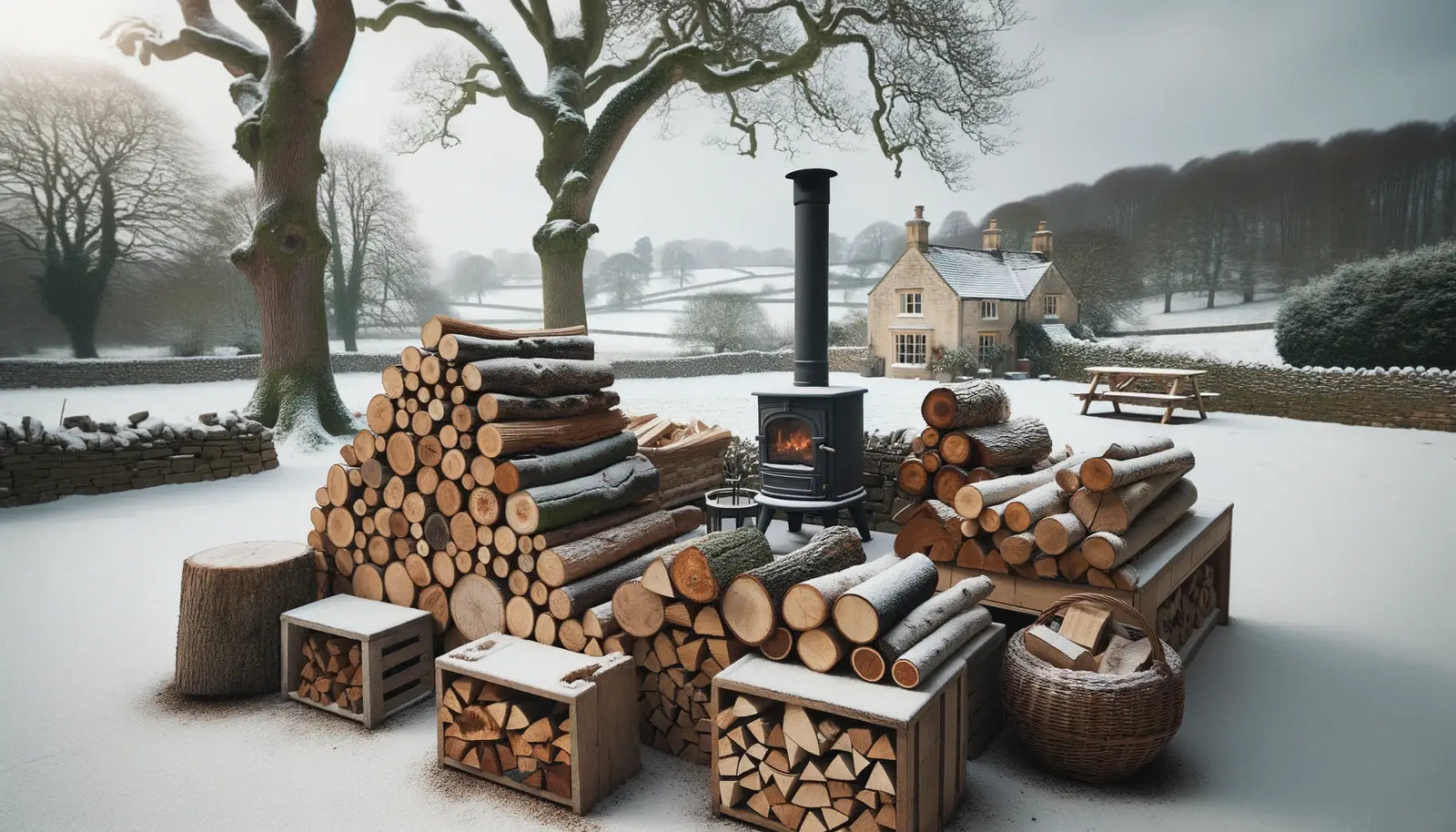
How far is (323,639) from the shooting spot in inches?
131

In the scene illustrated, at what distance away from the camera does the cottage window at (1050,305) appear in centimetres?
1852

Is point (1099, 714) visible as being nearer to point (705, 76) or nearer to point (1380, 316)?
point (705, 76)

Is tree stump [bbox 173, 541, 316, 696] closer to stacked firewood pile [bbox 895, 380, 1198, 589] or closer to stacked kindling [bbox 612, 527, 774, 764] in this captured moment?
stacked kindling [bbox 612, 527, 774, 764]

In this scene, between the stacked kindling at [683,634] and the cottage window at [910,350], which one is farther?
the cottage window at [910,350]

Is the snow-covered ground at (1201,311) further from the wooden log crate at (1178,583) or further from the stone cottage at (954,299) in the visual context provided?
the wooden log crate at (1178,583)

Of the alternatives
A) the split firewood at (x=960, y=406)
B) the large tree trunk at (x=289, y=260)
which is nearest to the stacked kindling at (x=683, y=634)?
the split firewood at (x=960, y=406)

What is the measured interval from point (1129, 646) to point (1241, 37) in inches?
645

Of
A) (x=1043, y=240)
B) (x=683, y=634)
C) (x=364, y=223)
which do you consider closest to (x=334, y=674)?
(x=683, y=634)

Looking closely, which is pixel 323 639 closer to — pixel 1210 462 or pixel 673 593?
pixel 673 593

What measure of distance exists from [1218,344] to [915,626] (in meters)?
16.8

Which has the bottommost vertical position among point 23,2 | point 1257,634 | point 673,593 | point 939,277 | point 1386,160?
point 1257,634

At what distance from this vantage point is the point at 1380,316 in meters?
12.2

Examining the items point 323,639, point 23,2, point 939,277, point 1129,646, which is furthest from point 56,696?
point 939,277

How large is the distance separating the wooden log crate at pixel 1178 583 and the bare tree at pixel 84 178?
58.1ft
